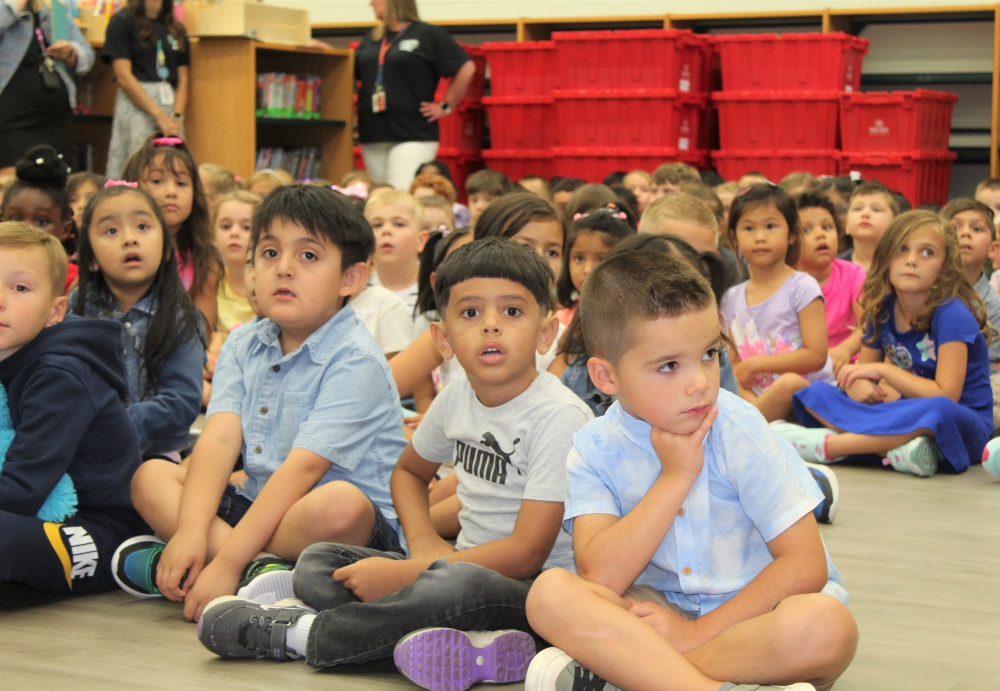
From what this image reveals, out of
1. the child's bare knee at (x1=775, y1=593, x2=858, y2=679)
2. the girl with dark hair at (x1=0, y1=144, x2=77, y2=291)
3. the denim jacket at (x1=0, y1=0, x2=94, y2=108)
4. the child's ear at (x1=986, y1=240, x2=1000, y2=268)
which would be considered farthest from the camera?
the denim jacket at (x1=0, y1=0, x2=94, y2=108)

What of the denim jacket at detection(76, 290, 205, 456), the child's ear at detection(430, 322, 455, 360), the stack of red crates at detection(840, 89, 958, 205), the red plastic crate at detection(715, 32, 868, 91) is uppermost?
the red plastic crate at detection(715, 32, 868, 91)

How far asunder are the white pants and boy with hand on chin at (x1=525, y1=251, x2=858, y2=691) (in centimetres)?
459

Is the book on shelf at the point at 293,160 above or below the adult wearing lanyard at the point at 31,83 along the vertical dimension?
below

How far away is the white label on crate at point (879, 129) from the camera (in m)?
6.07

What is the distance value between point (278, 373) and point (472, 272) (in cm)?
46

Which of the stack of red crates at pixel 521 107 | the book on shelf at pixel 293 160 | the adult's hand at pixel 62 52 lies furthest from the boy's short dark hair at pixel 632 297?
the stack of red crates at pixel 521 107

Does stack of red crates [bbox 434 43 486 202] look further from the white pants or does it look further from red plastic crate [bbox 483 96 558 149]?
the white pants

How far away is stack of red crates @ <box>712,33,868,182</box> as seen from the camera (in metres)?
6.14

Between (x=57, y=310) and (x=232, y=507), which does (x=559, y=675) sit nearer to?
(x=232, y=507)

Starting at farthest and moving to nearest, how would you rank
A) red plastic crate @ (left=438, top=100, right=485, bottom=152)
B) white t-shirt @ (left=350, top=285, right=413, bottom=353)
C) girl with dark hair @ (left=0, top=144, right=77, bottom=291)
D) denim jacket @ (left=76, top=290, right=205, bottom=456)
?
1. red plastic crate @ (left=438, top=100, right=485, bottom=152)
2. girl with dark hair @ (left=0, top=144, right=77, bottom=291)
3. white t-shirt @ (left=350, top=285, right=413, bottom=353)
4. denim jacket @ (left=76, top=290, right=205, bottom=456)

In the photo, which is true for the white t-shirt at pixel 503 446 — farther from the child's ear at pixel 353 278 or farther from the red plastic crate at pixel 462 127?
the red plastic crate at pixel 462 127

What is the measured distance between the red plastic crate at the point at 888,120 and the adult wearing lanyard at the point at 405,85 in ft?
6.42

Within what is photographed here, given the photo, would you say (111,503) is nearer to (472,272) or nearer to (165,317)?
(165,317)

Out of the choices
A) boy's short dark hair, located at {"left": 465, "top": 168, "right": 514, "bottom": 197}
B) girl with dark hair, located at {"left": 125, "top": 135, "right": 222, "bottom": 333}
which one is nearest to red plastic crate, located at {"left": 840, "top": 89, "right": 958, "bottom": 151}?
boy's short dark hair, located at {"left": 465, "top": 168, "right": 514, "bottom": 197}
